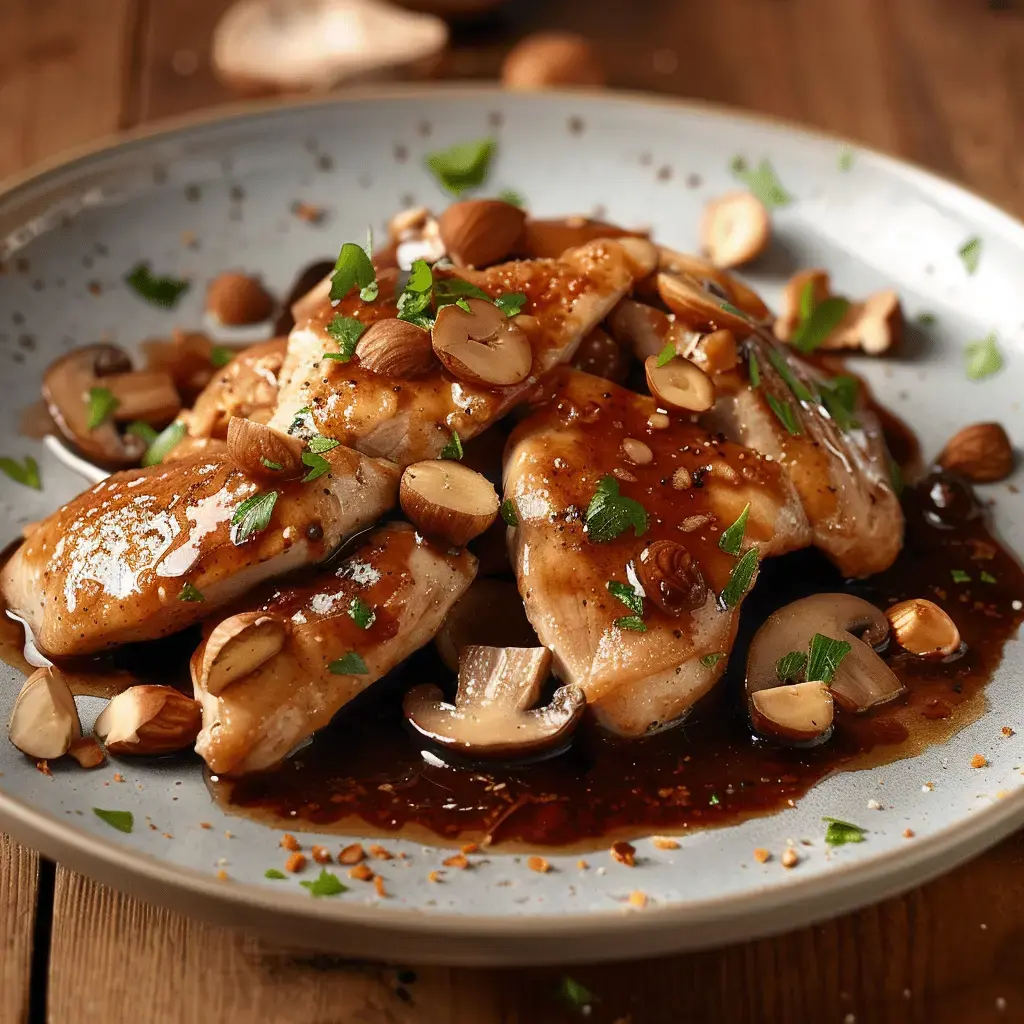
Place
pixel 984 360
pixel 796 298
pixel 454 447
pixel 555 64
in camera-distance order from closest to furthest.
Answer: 1. pixel 454 447
2. pixel 984 360
3. pixel 796 298
4. pixel 555 64

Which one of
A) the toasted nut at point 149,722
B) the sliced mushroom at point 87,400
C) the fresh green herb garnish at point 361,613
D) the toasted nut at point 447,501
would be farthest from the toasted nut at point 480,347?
the sliced mushroom at point 87,400

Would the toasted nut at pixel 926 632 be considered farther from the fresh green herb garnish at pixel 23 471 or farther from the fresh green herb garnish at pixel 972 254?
the fresh green herb garnish at pixel 23 471

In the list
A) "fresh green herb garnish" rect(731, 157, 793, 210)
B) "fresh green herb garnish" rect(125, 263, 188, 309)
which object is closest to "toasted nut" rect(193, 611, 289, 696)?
"fresh green herb garnish" rect(125, 263, 188, 309)

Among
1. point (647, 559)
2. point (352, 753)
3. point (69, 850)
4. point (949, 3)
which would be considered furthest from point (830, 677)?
point (949, 3)

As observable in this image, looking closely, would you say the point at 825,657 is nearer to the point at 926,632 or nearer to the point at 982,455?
the point at 926,632

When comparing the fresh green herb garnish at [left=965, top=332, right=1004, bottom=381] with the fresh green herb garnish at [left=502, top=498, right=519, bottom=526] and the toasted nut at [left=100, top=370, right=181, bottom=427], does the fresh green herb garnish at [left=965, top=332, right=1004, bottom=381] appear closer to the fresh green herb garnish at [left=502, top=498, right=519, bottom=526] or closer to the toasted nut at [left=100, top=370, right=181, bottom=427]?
the fresh green herb garnish at [left=502, top=498, right=519, bottom=526]

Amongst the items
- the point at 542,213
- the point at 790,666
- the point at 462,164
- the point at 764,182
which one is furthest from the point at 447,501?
the point at 764,182

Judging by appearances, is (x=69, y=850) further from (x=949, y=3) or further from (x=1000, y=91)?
(x=949, y=3)
